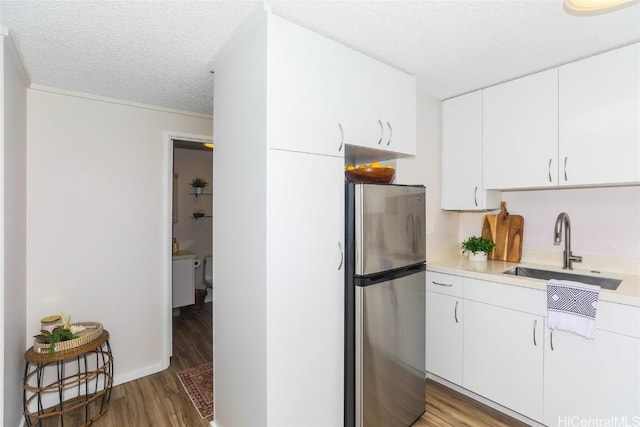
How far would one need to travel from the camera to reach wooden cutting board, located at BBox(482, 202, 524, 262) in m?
2.54

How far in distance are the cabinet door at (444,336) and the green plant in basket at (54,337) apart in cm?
247

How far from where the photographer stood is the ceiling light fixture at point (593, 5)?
1104 mm

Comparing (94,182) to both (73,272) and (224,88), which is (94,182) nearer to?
(73,272)

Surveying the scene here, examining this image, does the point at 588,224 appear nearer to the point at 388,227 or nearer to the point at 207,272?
the point at 388,227

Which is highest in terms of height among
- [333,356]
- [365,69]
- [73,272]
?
[365,69]

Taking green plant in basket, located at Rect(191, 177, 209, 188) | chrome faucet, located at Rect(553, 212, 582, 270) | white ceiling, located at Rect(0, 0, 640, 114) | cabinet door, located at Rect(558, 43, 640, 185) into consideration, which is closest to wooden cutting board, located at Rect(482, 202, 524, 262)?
chrome faucet, located at Rect(553, 212, 582, 270)

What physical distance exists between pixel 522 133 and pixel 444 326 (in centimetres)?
148

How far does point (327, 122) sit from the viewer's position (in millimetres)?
1602

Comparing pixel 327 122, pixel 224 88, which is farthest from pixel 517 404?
pixel 224 88

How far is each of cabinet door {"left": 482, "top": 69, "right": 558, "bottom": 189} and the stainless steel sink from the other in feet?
2.08

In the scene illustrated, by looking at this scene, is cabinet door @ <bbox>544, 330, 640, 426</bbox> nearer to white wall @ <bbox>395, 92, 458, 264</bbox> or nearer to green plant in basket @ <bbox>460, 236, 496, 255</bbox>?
green plant in basket @ <bbox>460, 236, 496, 255</bbox>

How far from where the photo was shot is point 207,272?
172 inches

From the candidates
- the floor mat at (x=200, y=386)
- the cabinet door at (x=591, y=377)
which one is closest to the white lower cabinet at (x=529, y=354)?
the cabinet door at (x=591, y=377)

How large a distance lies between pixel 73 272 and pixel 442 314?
2.72m
